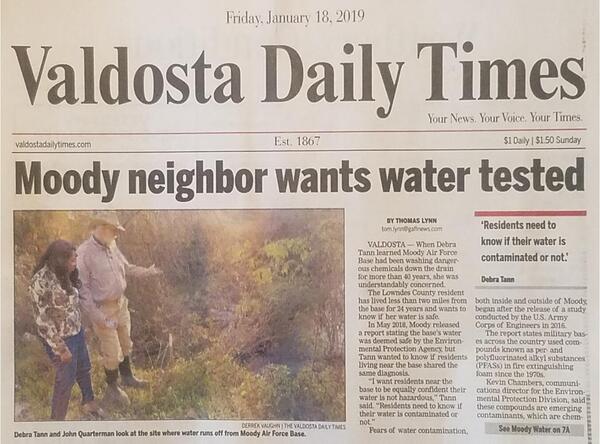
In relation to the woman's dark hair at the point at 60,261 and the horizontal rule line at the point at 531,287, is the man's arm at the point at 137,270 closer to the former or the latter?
the woman's dark hair at the point at 60,261

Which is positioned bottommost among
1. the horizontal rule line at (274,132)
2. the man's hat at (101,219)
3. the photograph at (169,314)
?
the photograph at (169,314)

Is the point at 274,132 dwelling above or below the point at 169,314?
above

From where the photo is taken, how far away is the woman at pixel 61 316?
0.41 m

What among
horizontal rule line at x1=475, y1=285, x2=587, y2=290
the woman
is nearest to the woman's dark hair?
the woman

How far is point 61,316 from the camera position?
1.35ft

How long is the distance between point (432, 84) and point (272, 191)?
0.39 feet

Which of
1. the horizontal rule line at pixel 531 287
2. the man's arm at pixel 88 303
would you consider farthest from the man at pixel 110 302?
the horizontal rule line at pixel 531 287

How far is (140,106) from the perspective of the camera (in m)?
0.42

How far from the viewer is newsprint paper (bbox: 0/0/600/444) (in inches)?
15.9

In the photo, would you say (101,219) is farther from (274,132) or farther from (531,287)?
(531,287)

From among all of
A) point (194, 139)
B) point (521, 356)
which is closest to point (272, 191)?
point (194, 139)

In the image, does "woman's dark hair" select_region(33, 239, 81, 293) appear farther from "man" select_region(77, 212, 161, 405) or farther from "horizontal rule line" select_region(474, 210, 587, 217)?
"horizontal rule line" select_region(474, 210, 587, 217)

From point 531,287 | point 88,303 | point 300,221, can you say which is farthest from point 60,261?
point 531,287

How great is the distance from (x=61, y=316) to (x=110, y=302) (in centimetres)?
3
